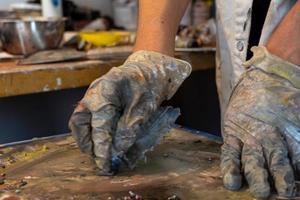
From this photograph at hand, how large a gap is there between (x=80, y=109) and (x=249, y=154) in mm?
294

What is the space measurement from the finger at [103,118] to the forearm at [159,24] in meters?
0.20

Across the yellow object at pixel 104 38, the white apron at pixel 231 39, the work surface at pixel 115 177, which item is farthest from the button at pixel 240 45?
the yellow object at pixel 104 38

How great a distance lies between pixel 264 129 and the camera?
83 centimetres

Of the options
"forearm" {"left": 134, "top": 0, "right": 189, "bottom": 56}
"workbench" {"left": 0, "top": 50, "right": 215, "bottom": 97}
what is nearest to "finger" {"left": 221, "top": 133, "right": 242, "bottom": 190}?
"forearm" {"left": 134, "top": 0, "right": 189, "bottom": 56}

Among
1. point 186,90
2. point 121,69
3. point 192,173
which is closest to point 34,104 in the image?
point 186,90

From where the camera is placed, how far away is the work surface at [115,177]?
0.80m

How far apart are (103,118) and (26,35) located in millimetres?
826

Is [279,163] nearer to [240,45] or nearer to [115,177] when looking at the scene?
[115,177]

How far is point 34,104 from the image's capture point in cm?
154

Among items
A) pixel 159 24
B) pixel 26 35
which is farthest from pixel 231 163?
pixel 26 35

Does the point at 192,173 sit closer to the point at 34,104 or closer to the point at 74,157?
the point at 74,157

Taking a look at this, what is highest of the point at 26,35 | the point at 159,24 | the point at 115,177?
the point at 159,24

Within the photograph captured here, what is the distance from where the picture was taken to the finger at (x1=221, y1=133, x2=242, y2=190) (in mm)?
798

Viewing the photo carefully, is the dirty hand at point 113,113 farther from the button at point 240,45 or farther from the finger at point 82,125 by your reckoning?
the button at point 240,45
